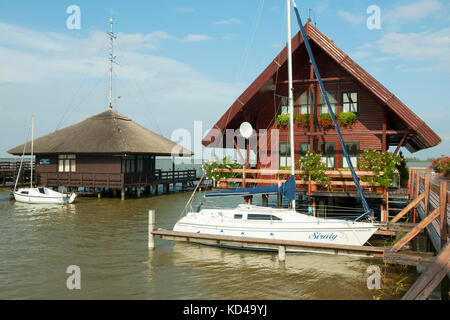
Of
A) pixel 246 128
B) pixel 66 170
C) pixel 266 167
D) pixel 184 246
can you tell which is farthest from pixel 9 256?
pixel 66 170

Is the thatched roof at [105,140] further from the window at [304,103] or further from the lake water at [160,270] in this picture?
the window at [304,103]

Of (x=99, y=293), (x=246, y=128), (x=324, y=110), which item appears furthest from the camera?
(x=324, y=110)

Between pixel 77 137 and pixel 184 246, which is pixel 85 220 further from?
pixel 77 137

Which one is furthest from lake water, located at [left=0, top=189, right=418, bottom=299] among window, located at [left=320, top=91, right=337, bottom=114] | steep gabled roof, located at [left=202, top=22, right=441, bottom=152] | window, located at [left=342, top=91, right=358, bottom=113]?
window, located at [left=320, top=91, right=337, bottom=114]

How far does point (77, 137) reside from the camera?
36.7 meters

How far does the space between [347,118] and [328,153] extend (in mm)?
2374

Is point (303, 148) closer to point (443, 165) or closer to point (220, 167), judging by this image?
point (220, 167)

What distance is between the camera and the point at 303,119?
2227cm

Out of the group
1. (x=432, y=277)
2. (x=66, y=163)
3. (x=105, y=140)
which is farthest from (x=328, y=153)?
(x=66, y=163)

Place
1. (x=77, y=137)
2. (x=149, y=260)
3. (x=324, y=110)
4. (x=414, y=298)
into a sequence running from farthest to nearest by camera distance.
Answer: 1. (x=77, y=137)
2. (x=324, y=110)
3. (x=149, y=260)
4. (x=414, y=298)

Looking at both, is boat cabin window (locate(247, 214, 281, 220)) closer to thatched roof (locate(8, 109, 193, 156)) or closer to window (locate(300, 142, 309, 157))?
window (locate(300, 142, 309, 157))

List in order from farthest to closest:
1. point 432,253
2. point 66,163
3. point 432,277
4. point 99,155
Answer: point 66,163
point 99,155
point 432,253
point 432,277

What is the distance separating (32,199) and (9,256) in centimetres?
1698
